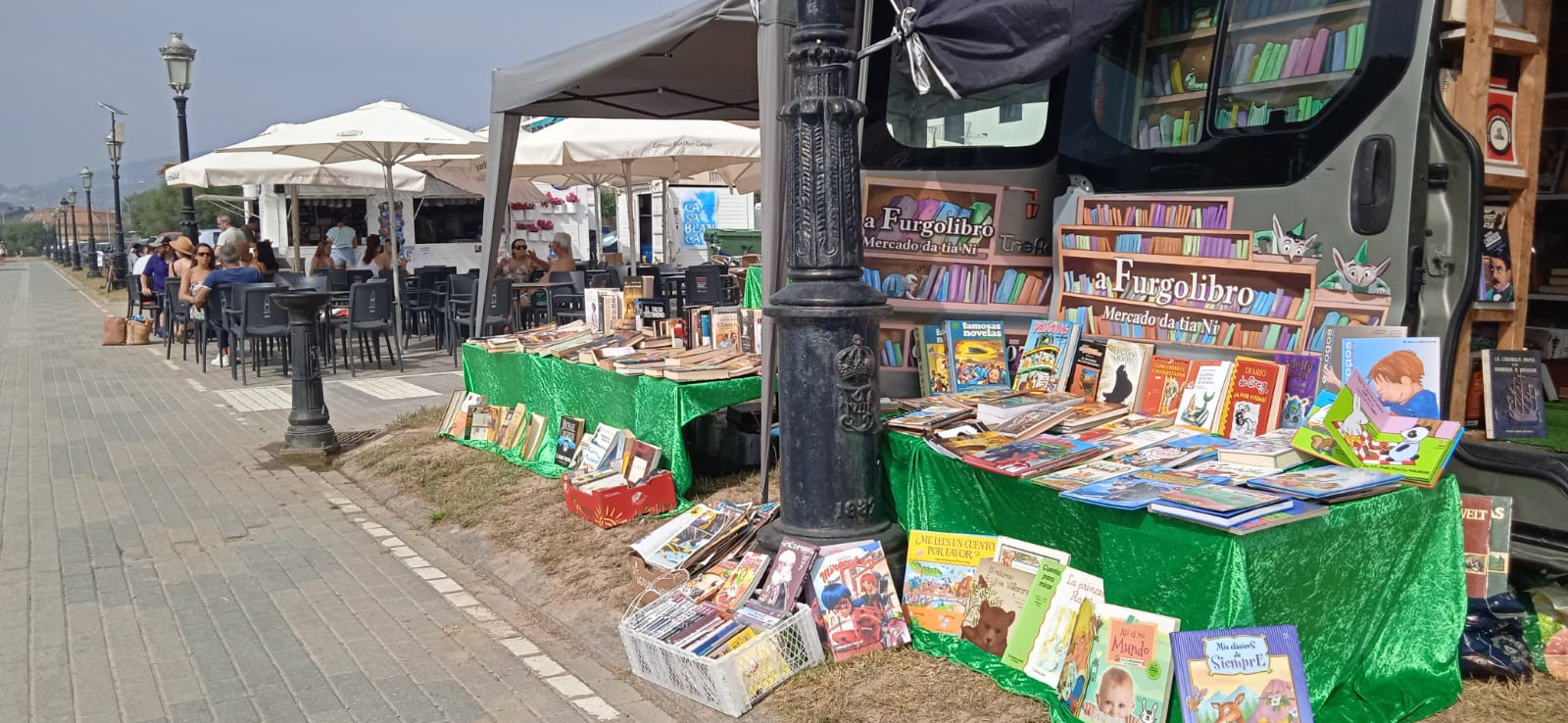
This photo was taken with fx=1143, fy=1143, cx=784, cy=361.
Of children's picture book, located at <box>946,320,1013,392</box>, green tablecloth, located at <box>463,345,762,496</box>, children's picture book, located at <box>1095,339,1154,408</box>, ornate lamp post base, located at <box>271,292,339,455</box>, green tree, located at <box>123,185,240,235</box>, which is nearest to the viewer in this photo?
children's picture book, located at <box>1095,339,1154,408</box>

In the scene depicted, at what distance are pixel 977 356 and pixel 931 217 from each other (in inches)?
25.8

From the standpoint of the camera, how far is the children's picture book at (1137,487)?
3.41 metres

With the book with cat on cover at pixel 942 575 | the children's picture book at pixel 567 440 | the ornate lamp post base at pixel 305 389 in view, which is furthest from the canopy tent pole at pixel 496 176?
the book with cat on cover at pixel 942 575

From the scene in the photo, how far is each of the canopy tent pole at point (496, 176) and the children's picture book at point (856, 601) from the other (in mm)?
4415

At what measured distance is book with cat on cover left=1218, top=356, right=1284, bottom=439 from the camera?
4016 millimetres

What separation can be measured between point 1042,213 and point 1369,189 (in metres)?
1.54

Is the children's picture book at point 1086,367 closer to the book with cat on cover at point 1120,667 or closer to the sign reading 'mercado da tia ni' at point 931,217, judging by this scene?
the sign reading 'mercado da tia ni' at point 931,217

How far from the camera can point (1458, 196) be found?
145 inches

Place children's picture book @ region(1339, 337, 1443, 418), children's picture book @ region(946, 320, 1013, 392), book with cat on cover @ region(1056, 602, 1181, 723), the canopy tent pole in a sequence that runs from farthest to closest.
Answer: the canopy tent pole < children's picture book @ region(946, 320, 1013, 392) < children's picture book @ region(1339, 337, 1443, 418) < book with cat on cover @ region(1056, 602, 1181, 723)

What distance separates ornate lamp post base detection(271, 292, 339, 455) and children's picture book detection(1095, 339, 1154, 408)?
629 cm

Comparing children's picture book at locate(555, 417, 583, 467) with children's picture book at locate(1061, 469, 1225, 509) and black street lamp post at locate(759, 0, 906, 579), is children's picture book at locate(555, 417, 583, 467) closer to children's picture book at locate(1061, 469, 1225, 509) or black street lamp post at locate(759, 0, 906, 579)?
black street lamp post at locate(759, 0, 906, 579)

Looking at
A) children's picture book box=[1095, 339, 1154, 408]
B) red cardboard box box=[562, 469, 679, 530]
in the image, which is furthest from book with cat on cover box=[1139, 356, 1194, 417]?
red cardboard box box=[562, 469, 679, 530]

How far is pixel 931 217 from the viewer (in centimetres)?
511

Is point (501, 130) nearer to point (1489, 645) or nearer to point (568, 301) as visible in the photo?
point (568, 301)
